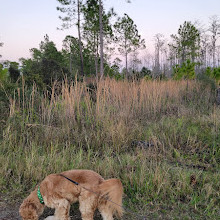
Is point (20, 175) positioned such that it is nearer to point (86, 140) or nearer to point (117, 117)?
point (86, 140)

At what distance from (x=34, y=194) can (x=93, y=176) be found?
22.1 inches

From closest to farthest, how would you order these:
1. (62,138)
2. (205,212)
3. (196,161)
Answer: (205,212)
(196,161)
(62,138)

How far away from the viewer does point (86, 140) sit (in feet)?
10.8

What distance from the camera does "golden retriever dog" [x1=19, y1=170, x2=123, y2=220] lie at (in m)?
1.59

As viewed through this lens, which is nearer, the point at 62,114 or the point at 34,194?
the point at 34,194

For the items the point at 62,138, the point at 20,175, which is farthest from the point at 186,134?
the point at 20,175

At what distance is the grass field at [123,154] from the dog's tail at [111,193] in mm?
444

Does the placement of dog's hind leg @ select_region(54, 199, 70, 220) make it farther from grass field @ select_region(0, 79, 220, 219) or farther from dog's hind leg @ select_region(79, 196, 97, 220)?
grass field @ select_region(0, 79, 220, 219)

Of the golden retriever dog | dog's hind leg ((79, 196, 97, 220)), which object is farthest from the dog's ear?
dog's hind leg ((79, 196, 97, 220))

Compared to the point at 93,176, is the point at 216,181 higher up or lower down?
lower down

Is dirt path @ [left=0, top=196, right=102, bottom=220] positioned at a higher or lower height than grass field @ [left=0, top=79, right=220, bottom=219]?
lower

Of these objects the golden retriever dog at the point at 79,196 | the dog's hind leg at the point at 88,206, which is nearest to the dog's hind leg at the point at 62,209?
the golden retriever dog at the point at 79,196

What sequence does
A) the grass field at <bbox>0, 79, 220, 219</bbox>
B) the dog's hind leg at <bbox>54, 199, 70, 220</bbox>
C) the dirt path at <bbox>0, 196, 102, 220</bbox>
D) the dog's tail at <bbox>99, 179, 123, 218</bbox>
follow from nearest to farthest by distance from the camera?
1. the dog's tail at <bbox>99, 179, 123, 218</bbox>
2. the dog's hind leg at <bbox>54, 199, 70, 220</bbox>
3. the dirt path at <bbox>0, 196, 102, 220</bbox>
4. the grass field at <bbox>0, 79, 220, 219</bbox>

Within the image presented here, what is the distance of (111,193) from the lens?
1.58 metres
